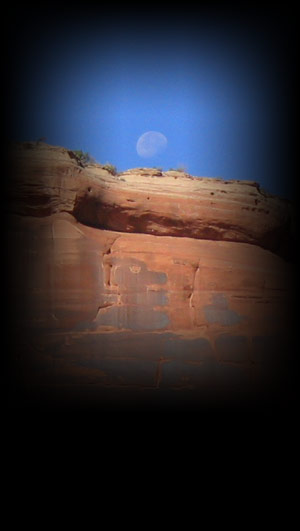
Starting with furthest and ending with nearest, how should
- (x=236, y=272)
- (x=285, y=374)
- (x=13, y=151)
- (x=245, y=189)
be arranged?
1. (x=245, y=189)
2. (x=236, y=272)
3. (x=285, y=374)
4. (x=13, y=151)

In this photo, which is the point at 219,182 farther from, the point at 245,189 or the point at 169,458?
the point at 169,458

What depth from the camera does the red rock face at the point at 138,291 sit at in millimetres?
4336

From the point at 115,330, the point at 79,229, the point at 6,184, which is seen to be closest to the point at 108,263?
the point at 79,229

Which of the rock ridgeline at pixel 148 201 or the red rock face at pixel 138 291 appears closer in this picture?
the red rock face at pixel 138 291

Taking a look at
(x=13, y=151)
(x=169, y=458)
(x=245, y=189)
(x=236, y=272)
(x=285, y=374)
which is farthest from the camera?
(x=245, y=189)

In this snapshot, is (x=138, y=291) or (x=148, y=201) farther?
(x=148, y=201)

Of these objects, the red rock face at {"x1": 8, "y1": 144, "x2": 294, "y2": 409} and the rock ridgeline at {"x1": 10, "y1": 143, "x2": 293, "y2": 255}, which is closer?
the red rock face at {"x1": 8, "y1": 144, "x2": 294, "y2": 409}

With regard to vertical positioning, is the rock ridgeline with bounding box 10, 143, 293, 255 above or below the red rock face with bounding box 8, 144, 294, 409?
above

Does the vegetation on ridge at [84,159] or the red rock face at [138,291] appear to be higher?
the vegetation on ridge at [84,159]

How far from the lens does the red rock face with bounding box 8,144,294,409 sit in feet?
14.2

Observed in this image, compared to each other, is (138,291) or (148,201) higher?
(148,201)

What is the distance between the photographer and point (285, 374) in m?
4.63

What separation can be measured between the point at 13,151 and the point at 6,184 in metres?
0.42

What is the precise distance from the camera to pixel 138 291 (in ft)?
16.0
